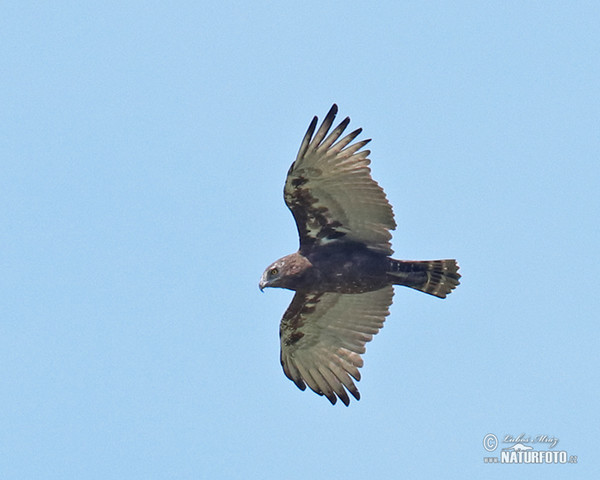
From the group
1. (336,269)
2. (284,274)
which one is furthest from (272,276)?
(336,269)

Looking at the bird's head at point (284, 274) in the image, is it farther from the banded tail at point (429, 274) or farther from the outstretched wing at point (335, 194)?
the banded tail at point (429, 274)

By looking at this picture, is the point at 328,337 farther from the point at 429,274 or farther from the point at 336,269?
the point at 429,274

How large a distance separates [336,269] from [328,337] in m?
1.53

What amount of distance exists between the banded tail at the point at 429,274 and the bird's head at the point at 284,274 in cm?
118

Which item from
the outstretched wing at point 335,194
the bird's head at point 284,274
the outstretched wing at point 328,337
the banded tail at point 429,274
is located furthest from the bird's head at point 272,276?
the banded tail at point 429,274

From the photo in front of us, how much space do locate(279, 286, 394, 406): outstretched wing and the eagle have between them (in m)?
0.01

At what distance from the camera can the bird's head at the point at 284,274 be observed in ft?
46.4

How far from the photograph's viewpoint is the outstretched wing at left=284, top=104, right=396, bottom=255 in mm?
13648

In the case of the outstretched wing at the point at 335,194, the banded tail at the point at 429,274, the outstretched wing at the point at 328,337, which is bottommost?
the outstretched wing at the point at 328,337

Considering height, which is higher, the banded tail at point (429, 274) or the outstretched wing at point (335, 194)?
the outstretched wing at point (335, 194)

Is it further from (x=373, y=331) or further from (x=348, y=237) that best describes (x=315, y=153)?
(x=373, y=331)

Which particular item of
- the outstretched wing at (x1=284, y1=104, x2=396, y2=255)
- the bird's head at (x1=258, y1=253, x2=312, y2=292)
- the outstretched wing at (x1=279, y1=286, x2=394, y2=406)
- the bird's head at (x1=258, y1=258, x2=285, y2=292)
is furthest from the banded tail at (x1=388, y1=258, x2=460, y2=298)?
the bird's head at (x1=258, y1=258, x2=285, y2=292)

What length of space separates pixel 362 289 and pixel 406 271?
0.65m

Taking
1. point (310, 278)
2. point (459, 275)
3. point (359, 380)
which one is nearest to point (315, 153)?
point (310, 278)
